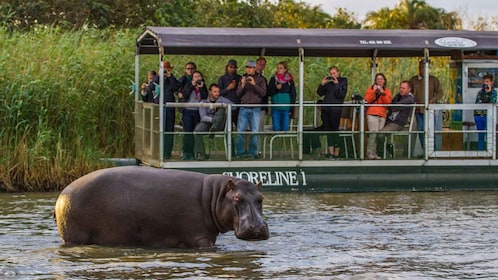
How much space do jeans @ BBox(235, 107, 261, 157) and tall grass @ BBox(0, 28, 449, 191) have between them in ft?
7.74

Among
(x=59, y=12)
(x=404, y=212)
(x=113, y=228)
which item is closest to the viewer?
(x=113, y=228)

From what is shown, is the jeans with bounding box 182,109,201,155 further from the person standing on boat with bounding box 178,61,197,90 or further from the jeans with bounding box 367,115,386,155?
the jeans with bounding box 367,115,386,155

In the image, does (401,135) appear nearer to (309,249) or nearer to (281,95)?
(281,95)

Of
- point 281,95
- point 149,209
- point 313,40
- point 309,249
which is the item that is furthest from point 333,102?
point 149,209

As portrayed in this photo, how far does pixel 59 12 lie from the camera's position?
32094mm

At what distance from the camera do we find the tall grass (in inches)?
726

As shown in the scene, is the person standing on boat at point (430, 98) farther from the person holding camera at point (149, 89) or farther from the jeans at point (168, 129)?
the person holding camera at point (149, 89)

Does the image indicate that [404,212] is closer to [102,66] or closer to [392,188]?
[392,188]

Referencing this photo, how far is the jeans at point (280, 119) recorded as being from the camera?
62.5 ft

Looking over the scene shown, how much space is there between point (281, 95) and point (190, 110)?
1644mm

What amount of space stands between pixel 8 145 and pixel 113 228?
7.23 meters

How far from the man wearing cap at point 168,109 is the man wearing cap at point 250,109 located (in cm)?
110

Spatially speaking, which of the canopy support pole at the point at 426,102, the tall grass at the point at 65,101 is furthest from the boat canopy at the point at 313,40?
the tall grass at the point at 65,101

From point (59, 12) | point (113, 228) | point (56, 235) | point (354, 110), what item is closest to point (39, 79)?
point (354, 110)
